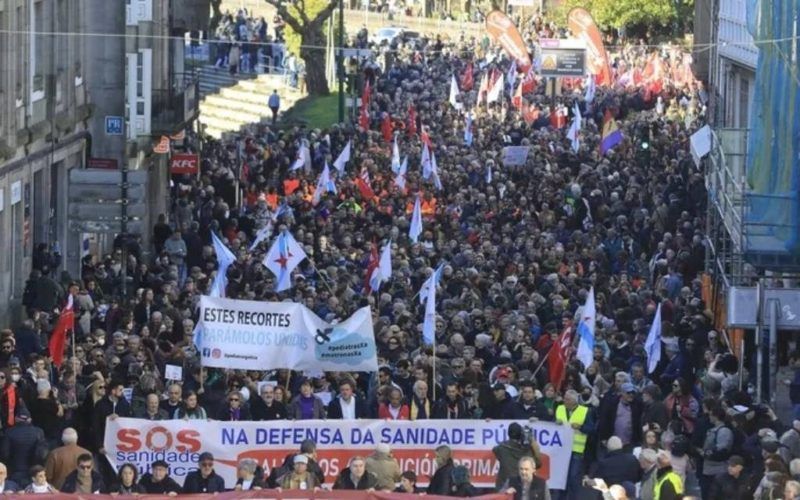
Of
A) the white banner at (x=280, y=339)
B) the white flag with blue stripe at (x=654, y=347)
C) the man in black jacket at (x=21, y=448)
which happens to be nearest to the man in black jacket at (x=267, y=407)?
the white banner at (x=280, y=339)

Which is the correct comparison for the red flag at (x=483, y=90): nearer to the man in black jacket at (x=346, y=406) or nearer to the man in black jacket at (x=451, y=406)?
the man in black jacket at (x=451, y=406)

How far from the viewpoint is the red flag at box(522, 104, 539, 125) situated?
2391 inches

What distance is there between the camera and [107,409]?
2453 cm

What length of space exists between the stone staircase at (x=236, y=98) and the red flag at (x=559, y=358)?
39187 mm

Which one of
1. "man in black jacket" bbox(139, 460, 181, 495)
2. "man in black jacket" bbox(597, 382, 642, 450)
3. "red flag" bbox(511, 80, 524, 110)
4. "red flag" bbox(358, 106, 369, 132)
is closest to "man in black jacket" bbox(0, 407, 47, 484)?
"man in black jacket" bbox(139, 460, 181, 495)

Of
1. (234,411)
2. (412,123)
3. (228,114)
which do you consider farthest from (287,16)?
(234,411)

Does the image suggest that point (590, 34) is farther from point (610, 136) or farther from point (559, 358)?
point (559, 358)

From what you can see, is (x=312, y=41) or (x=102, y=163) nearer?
(x=102, y=163)

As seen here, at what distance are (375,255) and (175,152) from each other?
1565 cm

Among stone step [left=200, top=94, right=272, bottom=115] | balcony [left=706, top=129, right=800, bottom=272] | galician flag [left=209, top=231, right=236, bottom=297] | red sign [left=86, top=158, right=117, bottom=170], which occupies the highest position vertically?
balcony [left=706, top=129, right=800, bottom=272]

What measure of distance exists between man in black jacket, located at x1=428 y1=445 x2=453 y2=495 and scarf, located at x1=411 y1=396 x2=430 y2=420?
2.69 metres

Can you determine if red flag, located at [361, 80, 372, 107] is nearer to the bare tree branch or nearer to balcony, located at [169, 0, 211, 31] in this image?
the bare tree branch

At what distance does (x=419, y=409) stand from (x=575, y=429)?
170cm

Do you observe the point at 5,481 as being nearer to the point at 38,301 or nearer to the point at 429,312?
the point at 429,312
